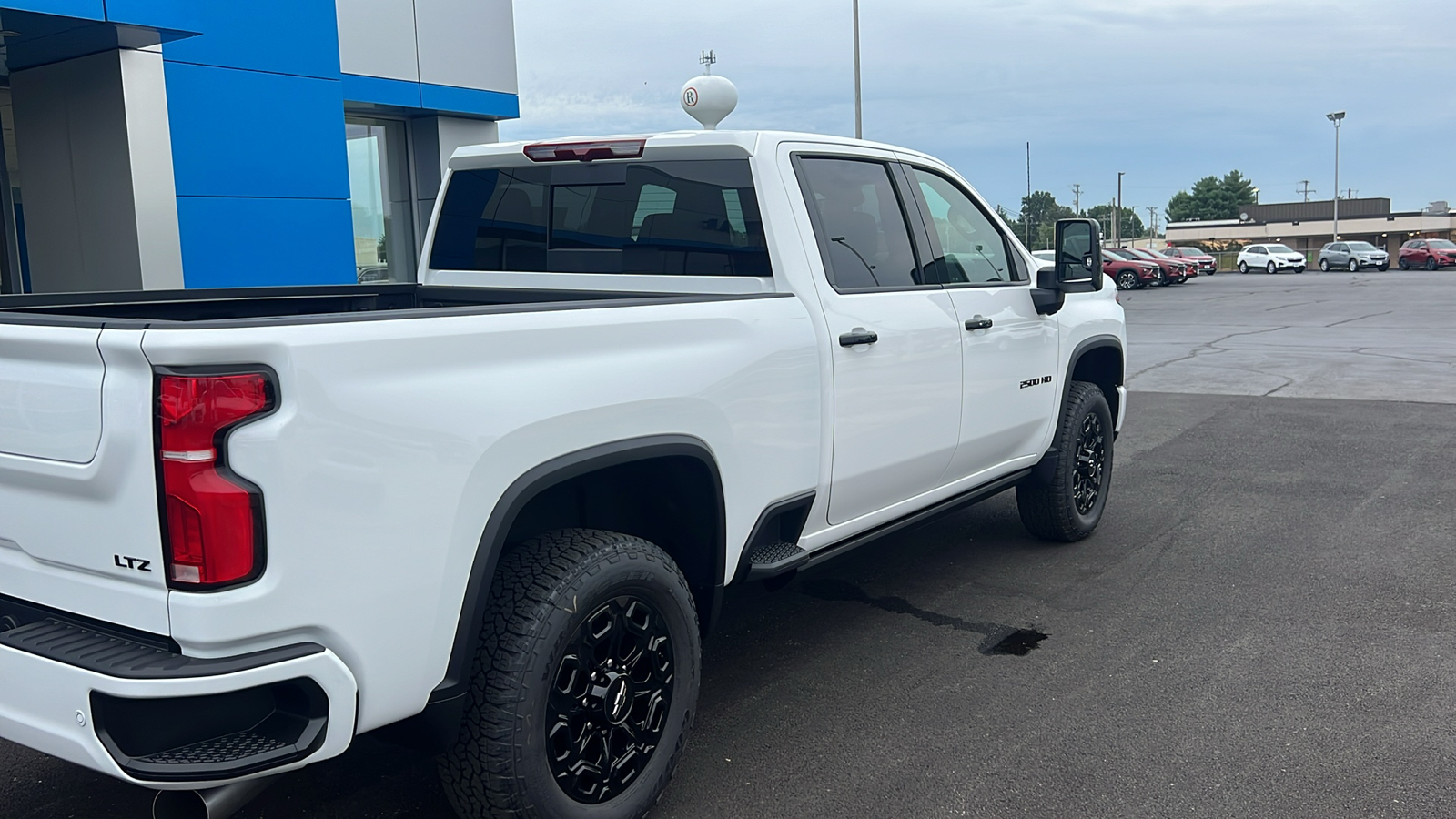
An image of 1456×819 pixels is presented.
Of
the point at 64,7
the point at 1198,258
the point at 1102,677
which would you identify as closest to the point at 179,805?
the point at 1102,677

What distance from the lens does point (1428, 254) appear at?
49.8 meters

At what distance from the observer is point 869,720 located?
12.4ft

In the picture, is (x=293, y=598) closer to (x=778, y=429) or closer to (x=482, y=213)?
(x=778, y=429)

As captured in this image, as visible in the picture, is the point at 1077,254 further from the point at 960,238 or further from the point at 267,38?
the point at 267,38

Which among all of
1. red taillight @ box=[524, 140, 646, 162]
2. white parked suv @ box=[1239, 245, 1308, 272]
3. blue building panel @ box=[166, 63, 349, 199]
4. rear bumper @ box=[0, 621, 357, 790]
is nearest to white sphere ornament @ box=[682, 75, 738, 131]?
red taillight @ box=[524, 140, 646, 162]

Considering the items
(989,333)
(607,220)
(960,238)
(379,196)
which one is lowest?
(989,333)

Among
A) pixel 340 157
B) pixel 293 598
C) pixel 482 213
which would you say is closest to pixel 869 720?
pixel 293 598

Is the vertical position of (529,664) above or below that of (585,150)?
below

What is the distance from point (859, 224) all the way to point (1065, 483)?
208cm

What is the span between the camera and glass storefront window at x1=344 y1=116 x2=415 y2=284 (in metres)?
14.2

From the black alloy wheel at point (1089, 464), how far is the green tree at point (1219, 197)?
435ft

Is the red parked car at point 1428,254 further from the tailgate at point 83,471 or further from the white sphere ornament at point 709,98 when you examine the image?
the tailgate at point 83,471

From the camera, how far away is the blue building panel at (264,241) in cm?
1064

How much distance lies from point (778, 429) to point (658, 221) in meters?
1.02
